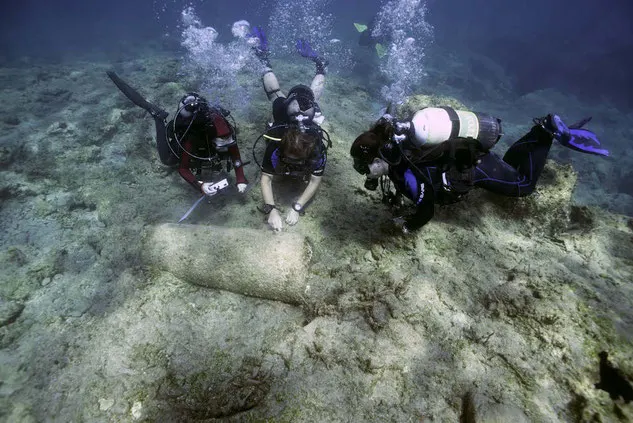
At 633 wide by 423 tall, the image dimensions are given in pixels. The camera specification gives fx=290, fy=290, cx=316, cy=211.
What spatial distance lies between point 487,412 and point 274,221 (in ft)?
8.53

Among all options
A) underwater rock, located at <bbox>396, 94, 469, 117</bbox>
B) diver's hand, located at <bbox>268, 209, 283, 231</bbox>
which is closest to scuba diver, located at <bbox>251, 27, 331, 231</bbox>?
diver's hand, located at <bbox>268, 209, 283, 231</bbox>

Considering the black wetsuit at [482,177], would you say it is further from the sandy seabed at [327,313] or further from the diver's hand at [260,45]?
the diver's hand at [260,45]

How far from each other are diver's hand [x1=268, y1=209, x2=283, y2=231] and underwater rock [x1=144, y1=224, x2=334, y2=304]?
0.45m

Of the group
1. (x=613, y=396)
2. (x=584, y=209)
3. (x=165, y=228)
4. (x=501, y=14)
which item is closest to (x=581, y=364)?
(x=613, y=396)

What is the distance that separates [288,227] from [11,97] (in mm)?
13036

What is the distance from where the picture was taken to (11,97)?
10219 mm

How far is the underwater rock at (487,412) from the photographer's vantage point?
1.79 meters

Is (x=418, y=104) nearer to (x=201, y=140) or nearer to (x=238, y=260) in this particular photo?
(x=201, y=140)

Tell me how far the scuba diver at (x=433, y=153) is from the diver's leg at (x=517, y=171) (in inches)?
0.5

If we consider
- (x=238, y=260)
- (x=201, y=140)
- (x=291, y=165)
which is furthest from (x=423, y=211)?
(x=201, y=140)

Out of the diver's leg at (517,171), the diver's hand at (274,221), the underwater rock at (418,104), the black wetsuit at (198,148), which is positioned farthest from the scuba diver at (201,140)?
the underwater rock at (418,104)

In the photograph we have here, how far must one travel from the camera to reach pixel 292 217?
363cm

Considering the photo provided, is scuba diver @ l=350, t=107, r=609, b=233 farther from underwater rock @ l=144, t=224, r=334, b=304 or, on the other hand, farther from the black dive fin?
the black dive fin

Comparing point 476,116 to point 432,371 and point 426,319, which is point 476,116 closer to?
point 426,319
